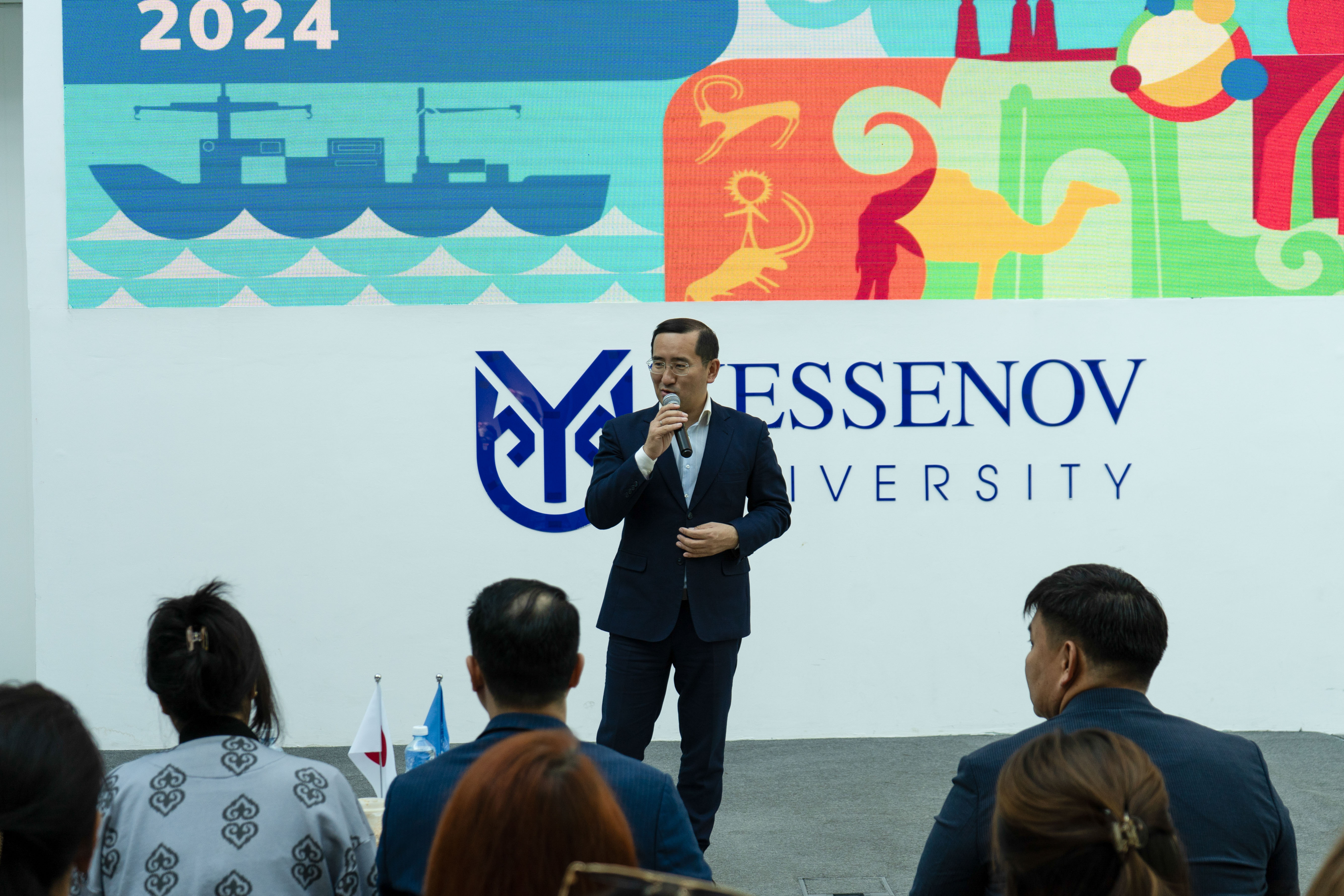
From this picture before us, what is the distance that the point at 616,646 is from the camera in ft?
10.0

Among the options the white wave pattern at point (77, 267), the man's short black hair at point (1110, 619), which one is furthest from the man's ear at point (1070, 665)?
the white wave pattern at point (77, 267)

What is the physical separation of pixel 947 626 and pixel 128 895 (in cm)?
339

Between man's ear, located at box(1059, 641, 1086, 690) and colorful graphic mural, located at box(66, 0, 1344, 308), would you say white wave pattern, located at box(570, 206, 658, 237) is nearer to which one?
colorful graphic mural, located at box(66, 0, 1344, 308)

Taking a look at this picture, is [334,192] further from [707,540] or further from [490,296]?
[707,540]

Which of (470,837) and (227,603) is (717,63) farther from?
(470,837)

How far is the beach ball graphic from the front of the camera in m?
4.39

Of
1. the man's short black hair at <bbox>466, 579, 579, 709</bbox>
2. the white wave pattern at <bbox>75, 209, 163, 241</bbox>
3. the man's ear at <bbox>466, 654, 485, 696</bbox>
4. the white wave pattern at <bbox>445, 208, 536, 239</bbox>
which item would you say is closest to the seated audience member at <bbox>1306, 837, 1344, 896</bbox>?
the man's short black hair at <bbox>466, 579, 579, 709</bbox>

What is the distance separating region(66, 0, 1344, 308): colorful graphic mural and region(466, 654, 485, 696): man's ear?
2732 millimetres

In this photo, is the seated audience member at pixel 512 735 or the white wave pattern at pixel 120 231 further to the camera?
the white wave pattern at pixel 120 231

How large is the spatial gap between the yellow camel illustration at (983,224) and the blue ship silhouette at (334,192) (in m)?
1.24

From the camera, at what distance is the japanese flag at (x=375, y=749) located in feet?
8.20

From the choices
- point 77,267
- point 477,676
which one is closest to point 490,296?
point 77,267

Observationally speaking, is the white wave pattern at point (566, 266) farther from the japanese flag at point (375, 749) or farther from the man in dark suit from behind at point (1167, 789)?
the man in dark suit from behind at point (1167, 789)

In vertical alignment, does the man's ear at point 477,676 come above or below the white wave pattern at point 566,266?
below
